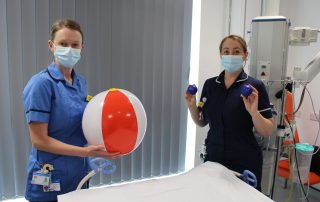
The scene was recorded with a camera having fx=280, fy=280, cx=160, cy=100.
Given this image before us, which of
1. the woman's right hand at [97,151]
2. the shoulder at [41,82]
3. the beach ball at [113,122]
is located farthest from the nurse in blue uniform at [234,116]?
the shoulder at [41,82]

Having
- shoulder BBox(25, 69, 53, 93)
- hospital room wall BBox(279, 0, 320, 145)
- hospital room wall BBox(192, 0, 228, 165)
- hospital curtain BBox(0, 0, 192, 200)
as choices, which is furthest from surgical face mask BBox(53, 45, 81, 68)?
hospital room wall BBox(279, 0, 320, 145)

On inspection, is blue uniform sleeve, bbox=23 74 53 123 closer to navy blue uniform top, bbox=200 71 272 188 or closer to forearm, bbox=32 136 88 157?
forearm, bbox=32 136 88 157

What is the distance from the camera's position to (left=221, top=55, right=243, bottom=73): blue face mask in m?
1.66

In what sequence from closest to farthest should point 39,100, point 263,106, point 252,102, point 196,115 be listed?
point 39,100 < point 252,102 < point 263,106 < point 196,115

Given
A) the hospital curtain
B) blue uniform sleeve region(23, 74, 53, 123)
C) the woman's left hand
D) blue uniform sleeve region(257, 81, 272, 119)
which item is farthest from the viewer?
the hospital curtain

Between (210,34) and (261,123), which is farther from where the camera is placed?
(210,34)

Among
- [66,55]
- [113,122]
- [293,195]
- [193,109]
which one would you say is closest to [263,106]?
[193,109]

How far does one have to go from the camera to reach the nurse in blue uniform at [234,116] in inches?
63.2

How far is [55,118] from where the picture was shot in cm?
119

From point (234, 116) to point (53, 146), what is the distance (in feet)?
3.22

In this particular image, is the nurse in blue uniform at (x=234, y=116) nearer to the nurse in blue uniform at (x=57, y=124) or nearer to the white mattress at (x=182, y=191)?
the white mattress at (x=182, y=191)

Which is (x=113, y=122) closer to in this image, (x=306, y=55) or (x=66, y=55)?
(x=66, y=55)

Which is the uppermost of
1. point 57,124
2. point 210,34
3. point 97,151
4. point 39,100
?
point 210,34

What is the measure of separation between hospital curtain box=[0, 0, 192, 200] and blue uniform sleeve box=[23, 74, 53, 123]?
1.23 m
